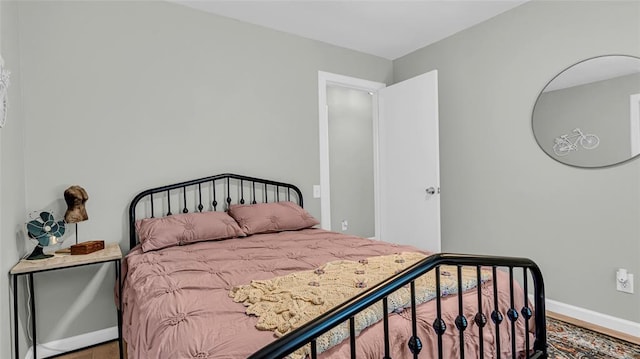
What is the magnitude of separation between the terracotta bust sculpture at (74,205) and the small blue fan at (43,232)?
0.08 m

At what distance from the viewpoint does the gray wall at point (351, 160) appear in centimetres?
453

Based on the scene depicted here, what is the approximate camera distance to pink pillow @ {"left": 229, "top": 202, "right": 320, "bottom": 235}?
2594 mm

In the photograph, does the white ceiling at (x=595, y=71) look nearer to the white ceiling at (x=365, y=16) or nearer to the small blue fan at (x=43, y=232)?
the white ceiling at (x=365, y=16)

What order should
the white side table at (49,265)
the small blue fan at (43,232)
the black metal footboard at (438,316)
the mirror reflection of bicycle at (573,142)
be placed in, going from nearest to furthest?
the black metal footboard at (438,316) < the white side table at (49,265) < the small blue fan at (43,232) < the mirror reflection of bicycle at (573,142)

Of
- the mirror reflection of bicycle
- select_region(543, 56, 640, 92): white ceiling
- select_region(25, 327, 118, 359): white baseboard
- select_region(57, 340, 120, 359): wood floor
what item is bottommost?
select_region(57, 340, 120, 359): wood floor

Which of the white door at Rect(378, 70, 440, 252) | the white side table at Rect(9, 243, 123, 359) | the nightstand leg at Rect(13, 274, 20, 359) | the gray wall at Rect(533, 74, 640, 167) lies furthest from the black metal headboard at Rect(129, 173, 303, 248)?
the gray wall at Rect(533, 74, 640, 167)

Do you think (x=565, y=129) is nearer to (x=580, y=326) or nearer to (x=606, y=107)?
(x=606, y=107)

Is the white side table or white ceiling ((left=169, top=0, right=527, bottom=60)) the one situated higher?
white ceiling ((left=169, top=0, right=527, bottom=60))

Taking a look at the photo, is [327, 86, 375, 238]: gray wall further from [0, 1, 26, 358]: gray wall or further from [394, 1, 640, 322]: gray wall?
[0, 1, 26, 358]: gray wall

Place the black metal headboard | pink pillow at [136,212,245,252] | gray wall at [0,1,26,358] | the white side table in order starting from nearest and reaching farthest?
gray wall at [0,1,26,358] < the white side table < pink pillow at [136,212,245,252] < the black metal headboard

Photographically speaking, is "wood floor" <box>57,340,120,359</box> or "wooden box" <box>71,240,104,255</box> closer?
"wooden box" <box>71,240,104,255</box>

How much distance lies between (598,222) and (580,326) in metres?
0.75

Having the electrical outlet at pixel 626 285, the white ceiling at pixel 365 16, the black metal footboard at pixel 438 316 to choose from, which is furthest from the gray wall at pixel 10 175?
the electrical outlet at pixel 626 285

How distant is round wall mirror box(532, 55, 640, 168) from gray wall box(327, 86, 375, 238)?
7.83 ft
